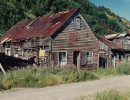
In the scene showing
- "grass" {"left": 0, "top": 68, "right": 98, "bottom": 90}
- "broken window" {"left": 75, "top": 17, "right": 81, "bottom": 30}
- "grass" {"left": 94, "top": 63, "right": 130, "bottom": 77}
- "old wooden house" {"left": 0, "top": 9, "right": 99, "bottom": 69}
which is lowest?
"grass" {"left": 94, "top": 63, "right": 130, "bottom": 77}

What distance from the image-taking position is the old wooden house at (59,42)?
22016 millimetres

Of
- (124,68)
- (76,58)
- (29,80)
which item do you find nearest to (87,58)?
(76,58)

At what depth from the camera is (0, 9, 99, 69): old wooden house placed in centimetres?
2202

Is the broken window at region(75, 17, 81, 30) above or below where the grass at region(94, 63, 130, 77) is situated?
above

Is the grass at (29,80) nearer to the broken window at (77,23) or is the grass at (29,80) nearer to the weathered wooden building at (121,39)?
the broken window at (77,23)

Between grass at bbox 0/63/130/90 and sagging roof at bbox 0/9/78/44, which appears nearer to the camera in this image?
grass at bbox 0/63/130/90

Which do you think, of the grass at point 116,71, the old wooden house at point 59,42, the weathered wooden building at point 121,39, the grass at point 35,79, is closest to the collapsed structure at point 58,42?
the old wooden house at point 59,42

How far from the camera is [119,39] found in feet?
126

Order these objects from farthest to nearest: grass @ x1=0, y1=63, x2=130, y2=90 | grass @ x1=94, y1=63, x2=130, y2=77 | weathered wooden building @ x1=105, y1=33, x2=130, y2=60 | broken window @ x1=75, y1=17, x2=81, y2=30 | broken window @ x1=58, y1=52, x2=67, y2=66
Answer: weathered wooden building @ x1=105, y1=33, x2=130, y2=60 → broken window @ x1=75, y1=17, x2=81, y2=30 → broken window @ x1=58, y1=52, x2=67, y2=66 → grass @ x1=94, y1=63, x2=130, y2=77 → grass @ x1=0, y1=63, x2=130, y2=90

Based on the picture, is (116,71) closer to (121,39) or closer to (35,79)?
(35,79)

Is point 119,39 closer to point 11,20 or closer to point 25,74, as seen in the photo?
point 11,20

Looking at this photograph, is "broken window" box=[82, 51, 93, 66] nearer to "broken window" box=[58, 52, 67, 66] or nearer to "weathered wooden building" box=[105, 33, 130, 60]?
"broken window" box=[58, 52, 67, 66]

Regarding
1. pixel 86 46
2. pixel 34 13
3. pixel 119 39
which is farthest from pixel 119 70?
pixel 34 13

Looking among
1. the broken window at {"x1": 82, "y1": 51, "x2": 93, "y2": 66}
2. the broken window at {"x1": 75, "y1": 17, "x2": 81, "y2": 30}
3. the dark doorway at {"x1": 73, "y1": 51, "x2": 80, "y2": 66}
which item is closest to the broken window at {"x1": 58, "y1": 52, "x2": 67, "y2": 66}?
the dark doorway at {"x1": 73, "y1": 51, "x2": 80, "y2": 66}
